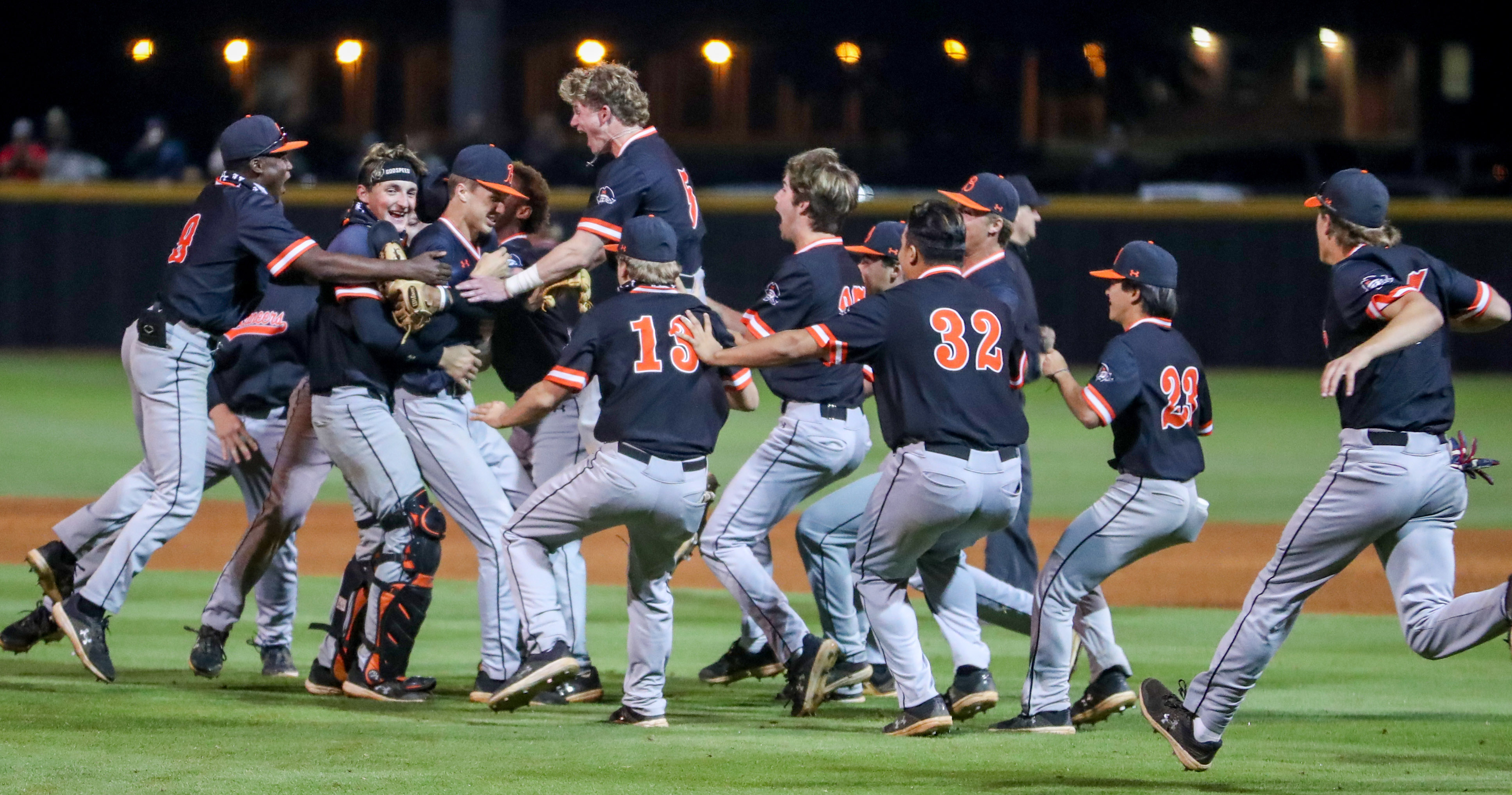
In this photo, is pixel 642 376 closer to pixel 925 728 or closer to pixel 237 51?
pixel 925 728

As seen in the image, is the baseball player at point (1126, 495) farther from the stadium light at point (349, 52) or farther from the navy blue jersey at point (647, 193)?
the stadium light at point (349, 52)

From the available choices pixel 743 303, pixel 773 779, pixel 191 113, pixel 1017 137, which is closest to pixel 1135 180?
pixel 1017 137

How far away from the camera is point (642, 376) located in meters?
5.66

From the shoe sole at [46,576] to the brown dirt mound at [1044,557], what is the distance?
3081 mm

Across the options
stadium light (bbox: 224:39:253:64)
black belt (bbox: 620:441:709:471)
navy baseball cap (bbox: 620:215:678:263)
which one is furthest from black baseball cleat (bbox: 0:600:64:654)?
stadium light (bbox: 224:39:253:64)

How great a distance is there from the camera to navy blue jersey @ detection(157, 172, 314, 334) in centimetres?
638

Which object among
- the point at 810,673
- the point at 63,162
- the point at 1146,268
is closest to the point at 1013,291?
the point at 1146,268

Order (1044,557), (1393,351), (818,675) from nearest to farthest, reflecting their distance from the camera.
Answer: (1393,351) → (818,675) → (1044,557)

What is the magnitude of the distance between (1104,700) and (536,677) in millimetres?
1860

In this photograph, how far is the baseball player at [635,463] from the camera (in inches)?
223

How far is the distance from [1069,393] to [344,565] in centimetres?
531

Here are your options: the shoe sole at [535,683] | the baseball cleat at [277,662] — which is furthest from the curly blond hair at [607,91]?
the baseball cleat at [277,662]

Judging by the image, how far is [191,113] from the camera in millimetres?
26203

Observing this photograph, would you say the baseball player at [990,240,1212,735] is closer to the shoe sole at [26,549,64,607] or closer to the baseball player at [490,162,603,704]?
the baseball player at [490,162,603,704]
